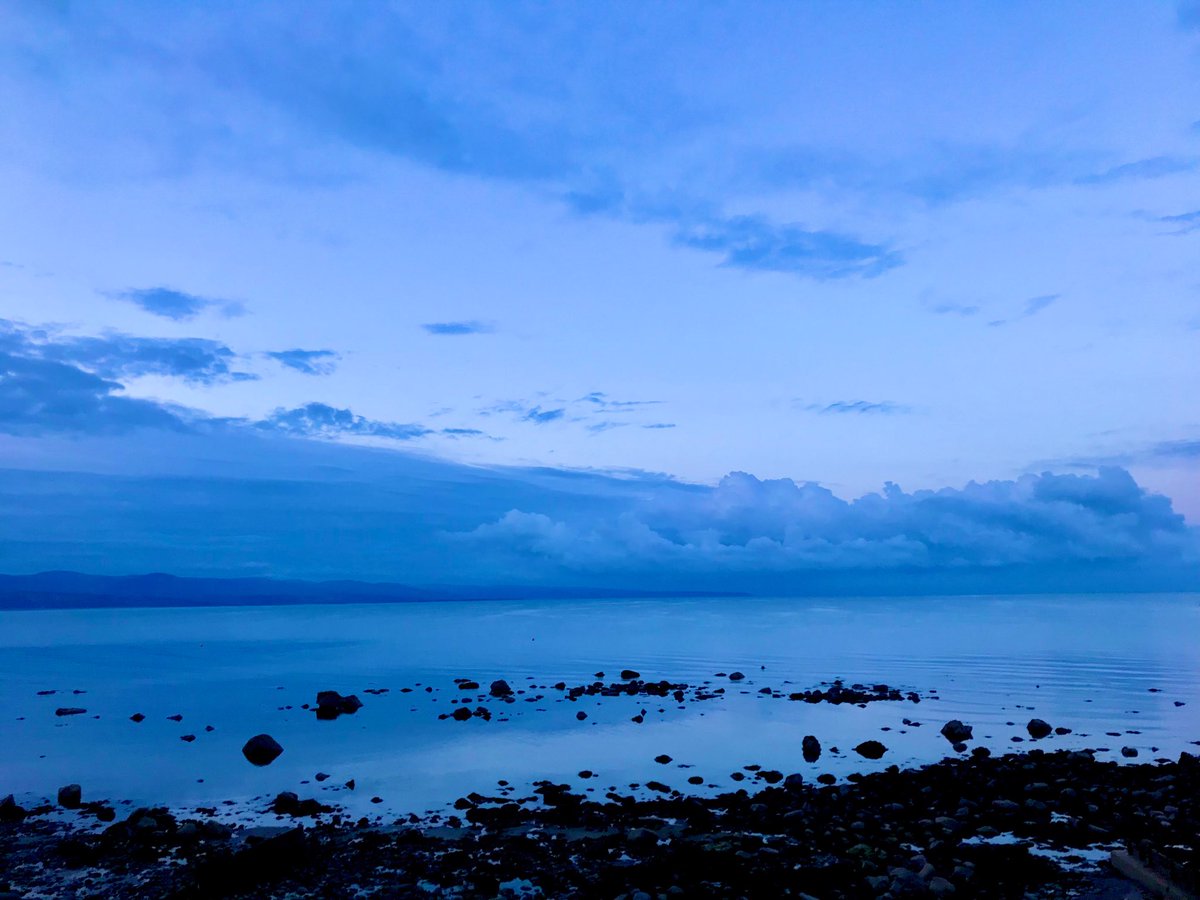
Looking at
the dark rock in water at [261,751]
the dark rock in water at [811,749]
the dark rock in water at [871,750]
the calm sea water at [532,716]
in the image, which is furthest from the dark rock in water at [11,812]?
the dark rock in water at [871,750]

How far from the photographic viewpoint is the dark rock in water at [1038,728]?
35.7m

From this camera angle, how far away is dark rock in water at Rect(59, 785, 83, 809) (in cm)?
2751

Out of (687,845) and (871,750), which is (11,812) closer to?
(687,845)

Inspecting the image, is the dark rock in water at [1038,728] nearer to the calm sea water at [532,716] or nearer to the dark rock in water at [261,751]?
the calm sea water at [532,716]

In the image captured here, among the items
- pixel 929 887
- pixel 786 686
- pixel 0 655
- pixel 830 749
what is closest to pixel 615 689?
pixel 786 686

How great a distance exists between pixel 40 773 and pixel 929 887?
1308 inches

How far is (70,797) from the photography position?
27609 millimetres

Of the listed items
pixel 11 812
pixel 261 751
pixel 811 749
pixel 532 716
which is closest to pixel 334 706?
pixel 532 716

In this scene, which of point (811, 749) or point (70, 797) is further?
point (811, 749)

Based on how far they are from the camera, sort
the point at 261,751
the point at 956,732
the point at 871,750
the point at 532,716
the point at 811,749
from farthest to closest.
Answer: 1. the point at 532,716
2. the point at 956,732
3. the point at 261,751
4. the point at 811,749
5. the point at 871,750

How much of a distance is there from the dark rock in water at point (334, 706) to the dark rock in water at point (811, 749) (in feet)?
86.0

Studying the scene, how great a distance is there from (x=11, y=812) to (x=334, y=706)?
2261 centimetres

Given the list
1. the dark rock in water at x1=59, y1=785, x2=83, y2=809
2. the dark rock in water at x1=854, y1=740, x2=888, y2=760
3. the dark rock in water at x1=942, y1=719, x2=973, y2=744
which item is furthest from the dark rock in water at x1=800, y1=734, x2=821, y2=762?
the dark rock in water at x1=59, y1=785, x2=83, y2=809

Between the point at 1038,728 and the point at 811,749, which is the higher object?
the point at 1038,728
